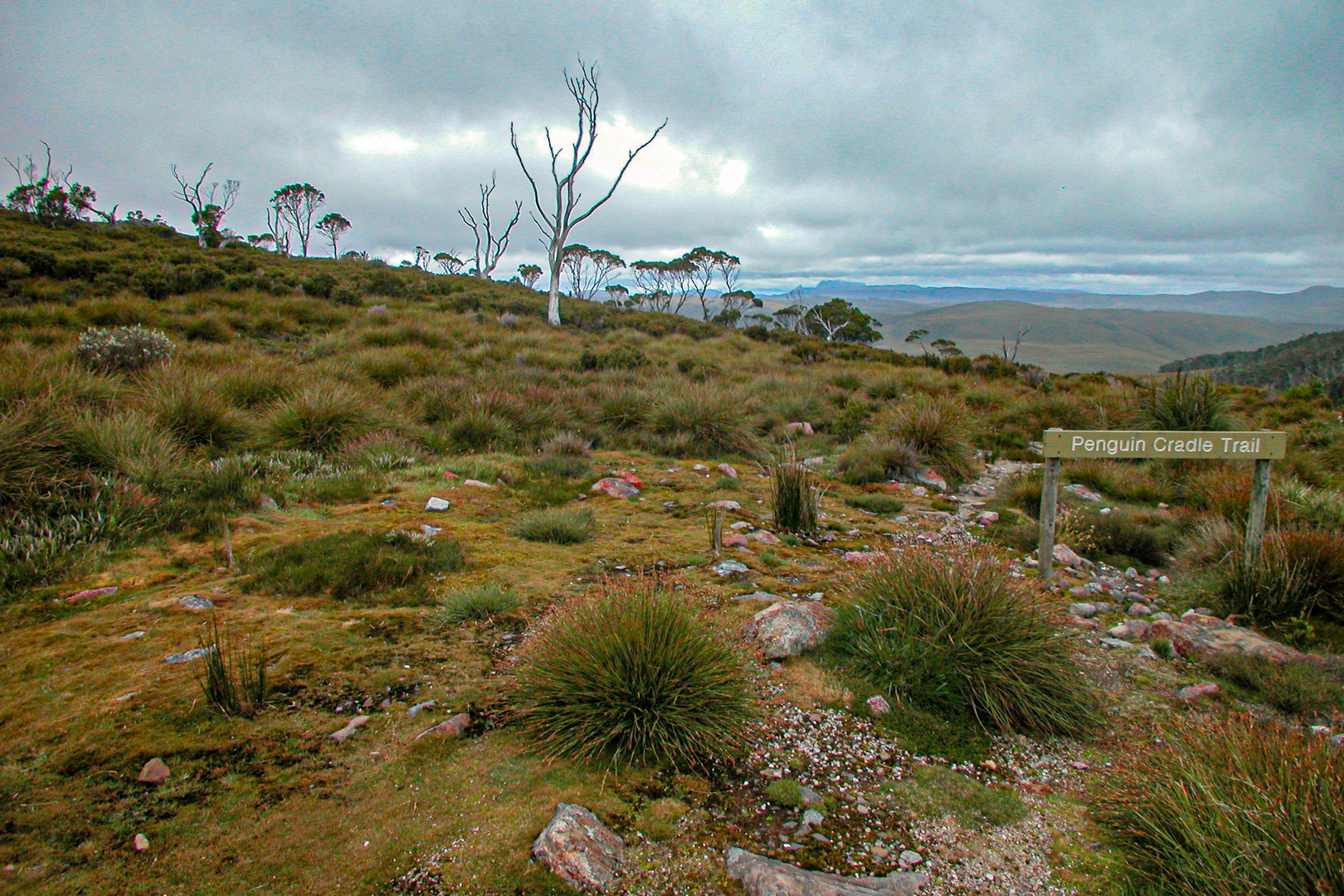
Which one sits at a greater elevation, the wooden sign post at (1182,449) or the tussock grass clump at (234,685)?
the wooden sign post at (1182,449)

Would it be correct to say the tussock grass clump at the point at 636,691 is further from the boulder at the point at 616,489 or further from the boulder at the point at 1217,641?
the boulder at the point at 616,489

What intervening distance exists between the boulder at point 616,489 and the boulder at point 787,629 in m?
3.32

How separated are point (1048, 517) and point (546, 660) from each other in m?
3.84

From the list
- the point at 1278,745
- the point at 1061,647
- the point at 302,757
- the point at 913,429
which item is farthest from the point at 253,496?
the point at 913,429

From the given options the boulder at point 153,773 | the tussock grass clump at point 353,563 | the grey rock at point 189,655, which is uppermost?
the tussock grass clump at point 353,563

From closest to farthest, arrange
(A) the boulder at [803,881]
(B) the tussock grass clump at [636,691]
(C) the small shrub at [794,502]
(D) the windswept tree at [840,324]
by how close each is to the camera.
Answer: (A) the boulder at [803,881] → (B) the tussock grass clump at [636,691] → (C) the small shrub at [794,502] → (D) the windswept tree at [840,324]

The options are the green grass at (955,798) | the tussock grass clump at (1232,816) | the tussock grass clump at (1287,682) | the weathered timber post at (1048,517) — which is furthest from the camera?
the weathered timber post at (1048,517)

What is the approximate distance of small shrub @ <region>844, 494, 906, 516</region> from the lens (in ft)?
23.2

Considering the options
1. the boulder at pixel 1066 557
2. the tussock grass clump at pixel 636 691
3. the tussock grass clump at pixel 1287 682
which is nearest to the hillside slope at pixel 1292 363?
the boulder at pixel 1066 557

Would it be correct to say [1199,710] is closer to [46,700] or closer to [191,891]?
[191,891]

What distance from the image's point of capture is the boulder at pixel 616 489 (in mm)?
6879

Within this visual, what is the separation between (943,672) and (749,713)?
1131 mm

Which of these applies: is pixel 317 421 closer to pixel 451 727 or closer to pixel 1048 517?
pixel 451 727

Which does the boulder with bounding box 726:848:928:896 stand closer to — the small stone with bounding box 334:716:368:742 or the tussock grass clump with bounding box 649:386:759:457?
the small stone with bounding box 334:716:368:742
